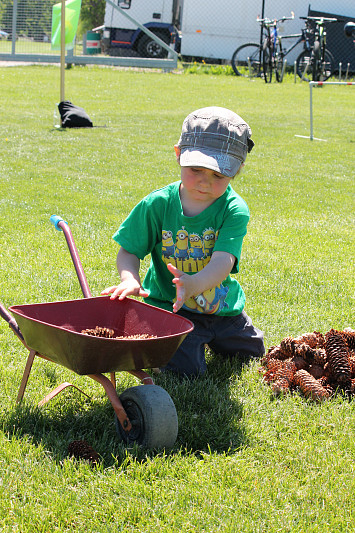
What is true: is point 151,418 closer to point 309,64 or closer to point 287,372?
point 287,372

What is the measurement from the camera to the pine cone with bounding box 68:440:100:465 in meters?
2.36

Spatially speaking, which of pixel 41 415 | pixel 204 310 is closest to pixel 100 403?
pixel 41 415

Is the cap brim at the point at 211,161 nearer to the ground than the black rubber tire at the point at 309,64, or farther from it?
nearer to the ground

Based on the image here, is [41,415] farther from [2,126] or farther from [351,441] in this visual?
[2,126]

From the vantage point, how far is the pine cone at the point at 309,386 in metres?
2.94

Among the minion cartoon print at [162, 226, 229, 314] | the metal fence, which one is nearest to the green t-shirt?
the minion cartoon print at [162, 226, 229, 314]

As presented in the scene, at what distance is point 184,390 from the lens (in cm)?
298

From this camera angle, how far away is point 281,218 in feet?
20.6

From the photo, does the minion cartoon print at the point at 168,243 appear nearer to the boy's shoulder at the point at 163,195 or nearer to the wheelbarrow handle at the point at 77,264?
the boy's shoulder at the point at 163,195

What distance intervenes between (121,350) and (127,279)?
0.57m

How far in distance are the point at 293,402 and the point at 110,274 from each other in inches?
72.1

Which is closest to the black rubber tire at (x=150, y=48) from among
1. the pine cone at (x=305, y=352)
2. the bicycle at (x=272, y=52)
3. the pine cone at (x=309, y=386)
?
the bicycle at (x=272, y=52)

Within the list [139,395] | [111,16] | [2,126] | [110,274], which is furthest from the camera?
[111,16]

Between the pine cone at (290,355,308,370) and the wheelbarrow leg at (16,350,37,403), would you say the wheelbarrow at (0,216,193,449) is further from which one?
the pine cone at (290,355,308,370)
